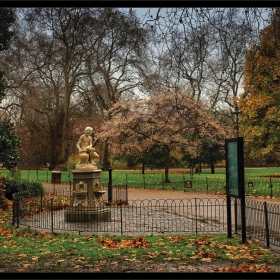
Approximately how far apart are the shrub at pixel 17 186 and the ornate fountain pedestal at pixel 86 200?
4.88 m

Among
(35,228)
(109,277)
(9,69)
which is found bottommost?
(35,228)

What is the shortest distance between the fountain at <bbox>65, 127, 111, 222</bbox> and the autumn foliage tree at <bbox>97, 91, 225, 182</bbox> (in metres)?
13.7

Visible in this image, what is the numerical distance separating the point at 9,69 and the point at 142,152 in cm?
1147

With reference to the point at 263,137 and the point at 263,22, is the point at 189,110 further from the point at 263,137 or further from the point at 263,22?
the point at 263,22

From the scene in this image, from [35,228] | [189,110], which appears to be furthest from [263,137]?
[35,228]

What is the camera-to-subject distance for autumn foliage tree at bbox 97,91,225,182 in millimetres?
27656

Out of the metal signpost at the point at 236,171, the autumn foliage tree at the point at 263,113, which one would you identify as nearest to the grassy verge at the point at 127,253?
the metal signpost at the point at 236,171

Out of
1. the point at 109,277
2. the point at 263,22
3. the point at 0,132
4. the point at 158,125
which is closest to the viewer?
the point at 109,277

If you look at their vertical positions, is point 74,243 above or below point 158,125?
below

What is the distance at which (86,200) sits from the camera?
13.5 meters

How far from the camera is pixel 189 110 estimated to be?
94.3ft

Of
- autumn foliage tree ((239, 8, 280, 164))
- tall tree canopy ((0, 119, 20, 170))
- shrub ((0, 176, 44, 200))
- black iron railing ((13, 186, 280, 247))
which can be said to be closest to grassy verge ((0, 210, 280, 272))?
black iron railing ((13, 186, 280, 247))

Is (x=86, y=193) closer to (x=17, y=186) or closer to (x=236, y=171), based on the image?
(x=17, y=186)

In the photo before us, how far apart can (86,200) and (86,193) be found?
0.25 metres
